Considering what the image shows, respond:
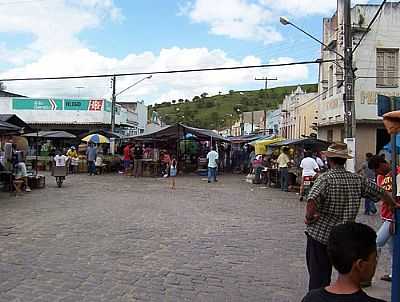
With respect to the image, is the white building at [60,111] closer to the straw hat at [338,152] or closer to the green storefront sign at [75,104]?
the green storefront sign at [75,104]

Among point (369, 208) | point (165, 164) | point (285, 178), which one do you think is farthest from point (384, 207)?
point (165, 164)

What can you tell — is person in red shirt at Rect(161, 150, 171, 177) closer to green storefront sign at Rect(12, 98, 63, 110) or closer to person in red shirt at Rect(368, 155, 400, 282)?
green storefront sign at Rect(12, 98, 63, 110)

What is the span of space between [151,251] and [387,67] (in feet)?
66.8

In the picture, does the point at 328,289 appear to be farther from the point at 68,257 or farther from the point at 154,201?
the point at 154,201

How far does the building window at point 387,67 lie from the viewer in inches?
983

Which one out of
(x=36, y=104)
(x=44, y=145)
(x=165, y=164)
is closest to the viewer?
(x=165, y=164)

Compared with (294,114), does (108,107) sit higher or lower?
lower

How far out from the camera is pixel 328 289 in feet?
8.21

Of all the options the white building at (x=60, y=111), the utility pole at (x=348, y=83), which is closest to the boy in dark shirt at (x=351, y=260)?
the utility pole at (x=348, y=83)

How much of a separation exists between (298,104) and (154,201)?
28961 mm

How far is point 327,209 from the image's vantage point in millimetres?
4820

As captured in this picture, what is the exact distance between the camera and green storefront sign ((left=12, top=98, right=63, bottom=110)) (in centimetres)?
3862

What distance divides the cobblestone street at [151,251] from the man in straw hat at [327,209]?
1.24m

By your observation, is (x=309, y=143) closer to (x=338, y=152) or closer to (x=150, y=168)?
(x=150, y=168)
